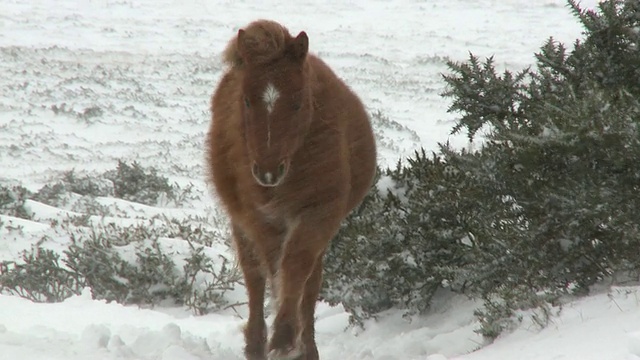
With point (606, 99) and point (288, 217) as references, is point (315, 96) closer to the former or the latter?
point (288, 217)

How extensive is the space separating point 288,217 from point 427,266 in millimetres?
1615

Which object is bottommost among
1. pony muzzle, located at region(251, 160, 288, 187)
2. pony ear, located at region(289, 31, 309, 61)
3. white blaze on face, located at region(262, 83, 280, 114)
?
pony muzzle, located at region(251, 160, 288, 187)

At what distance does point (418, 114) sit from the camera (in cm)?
1991

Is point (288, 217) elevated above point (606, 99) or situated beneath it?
situated beneath

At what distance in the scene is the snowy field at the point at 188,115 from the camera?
166 inches

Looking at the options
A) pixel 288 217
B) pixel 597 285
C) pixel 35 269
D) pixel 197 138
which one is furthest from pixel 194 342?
pixel 197 138

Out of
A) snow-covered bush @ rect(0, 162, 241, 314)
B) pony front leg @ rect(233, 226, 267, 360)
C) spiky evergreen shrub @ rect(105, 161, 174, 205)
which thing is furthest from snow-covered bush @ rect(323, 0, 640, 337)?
spiky evergreen shrub @ rect(105, 161, 174, 205)

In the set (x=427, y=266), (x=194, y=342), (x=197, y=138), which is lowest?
(x=197, y=138)

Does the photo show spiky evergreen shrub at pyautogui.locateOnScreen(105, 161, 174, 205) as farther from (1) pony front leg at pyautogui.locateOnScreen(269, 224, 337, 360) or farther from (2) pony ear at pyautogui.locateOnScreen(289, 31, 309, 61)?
(2) pony ear at pyautogui.locateOnScreen(289, 31, 309, 61)

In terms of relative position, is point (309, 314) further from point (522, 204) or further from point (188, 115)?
point (188, 115)

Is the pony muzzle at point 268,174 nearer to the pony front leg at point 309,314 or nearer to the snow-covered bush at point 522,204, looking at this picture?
the pony front leg at point 309,314

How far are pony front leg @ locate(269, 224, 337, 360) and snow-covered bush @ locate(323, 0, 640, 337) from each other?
1.01m

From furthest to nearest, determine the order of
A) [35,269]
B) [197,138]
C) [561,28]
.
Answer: [561,28], [197,138], [35,269]

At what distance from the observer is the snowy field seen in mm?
4215
